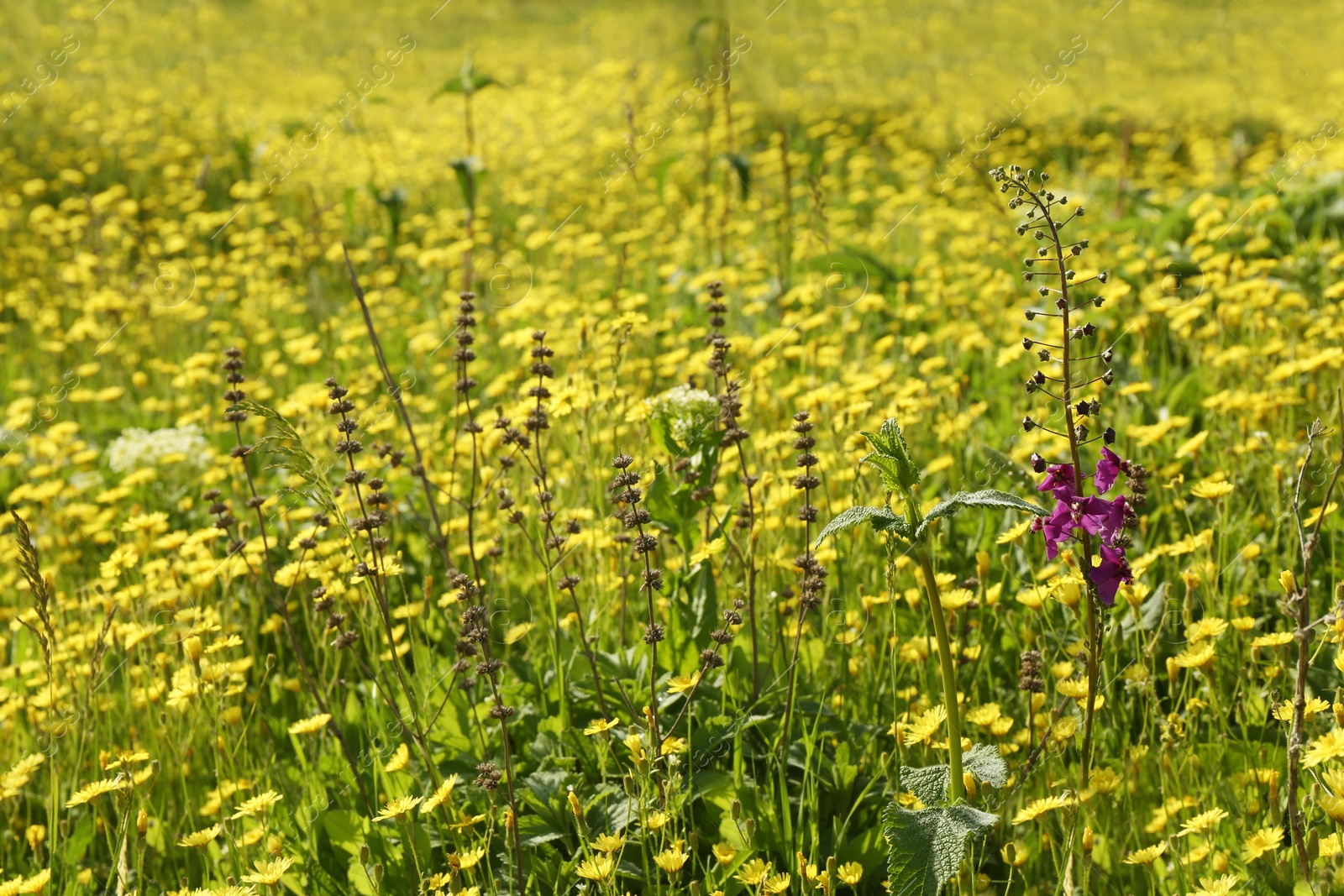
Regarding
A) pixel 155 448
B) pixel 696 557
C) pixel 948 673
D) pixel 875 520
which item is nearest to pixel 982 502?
pixel 875 520

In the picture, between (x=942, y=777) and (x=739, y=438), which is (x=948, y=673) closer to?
(x=942, y=777)

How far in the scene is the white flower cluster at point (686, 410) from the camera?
2314mm

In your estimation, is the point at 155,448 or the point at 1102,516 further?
the point at 155,448

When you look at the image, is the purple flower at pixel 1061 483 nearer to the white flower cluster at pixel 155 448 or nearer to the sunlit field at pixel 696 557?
the sunlit field at pixel 696 557

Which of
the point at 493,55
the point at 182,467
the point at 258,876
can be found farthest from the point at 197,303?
the point at 493,55

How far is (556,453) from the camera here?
3367mm

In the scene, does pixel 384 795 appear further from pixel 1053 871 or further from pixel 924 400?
pixel 924 400

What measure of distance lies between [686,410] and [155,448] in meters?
2.24

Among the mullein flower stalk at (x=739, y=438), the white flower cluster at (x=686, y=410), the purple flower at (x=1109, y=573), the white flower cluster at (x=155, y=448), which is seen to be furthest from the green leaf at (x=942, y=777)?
the white flower cluster at (x=155, y=448)

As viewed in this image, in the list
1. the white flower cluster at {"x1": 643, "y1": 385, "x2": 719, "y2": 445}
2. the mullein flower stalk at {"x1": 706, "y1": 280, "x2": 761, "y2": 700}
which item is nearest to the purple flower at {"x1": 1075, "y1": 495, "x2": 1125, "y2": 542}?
the mullein flower stalk at {"x1": 706, "y1": 280, "x2": 761, "y2": 700}

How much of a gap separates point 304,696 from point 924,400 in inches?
69.7

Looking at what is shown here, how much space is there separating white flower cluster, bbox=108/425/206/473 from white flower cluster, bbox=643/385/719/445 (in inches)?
81.3

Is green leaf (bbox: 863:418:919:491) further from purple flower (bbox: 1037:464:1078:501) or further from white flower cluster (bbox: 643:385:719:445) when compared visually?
white flower cluster (bbox: 643:385:719:445)

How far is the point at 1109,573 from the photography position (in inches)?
60.2
